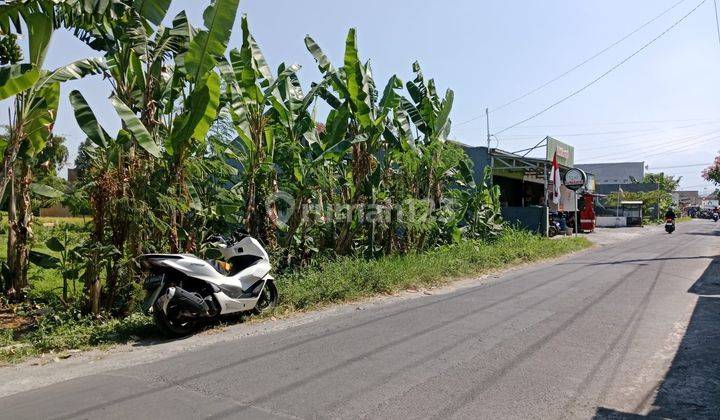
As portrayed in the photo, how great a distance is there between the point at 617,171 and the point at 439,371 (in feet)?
290

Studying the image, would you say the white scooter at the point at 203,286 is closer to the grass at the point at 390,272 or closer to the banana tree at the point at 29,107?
the grass at the point at 390,272

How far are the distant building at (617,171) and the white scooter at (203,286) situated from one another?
262 feet

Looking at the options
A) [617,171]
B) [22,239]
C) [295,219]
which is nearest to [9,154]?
[22,239]

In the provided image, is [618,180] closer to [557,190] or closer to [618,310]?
→ [557,190]

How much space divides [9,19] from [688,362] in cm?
967

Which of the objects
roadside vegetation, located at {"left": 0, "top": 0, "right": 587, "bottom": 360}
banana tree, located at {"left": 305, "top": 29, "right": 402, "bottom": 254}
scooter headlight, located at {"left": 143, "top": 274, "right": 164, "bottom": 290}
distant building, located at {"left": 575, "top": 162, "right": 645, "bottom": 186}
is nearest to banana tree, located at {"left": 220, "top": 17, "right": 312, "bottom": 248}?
roadside vegetation, located at {"left": 0, "top": 0, "right": 587, "bottom": 360}

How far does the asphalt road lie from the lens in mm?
4355

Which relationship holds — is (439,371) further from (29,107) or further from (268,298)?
(29,107)

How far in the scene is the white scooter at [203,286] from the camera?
6.50 meters

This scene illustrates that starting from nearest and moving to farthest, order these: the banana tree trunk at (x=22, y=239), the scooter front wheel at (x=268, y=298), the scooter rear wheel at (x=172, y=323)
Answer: the scooter rear wheel at (x=172, y=323) → the scooter front wheel at (x=268, y=298) → the banana tree trunk at (x=22, y=239)

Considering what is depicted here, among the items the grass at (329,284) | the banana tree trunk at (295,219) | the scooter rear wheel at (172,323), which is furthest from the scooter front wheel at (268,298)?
the banana tree trunk at (295,219)

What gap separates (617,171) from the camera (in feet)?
274

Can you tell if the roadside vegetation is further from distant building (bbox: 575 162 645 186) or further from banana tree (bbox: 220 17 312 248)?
distant building (bbox: 575 162 645 186)

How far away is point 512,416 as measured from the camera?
4.20 m
